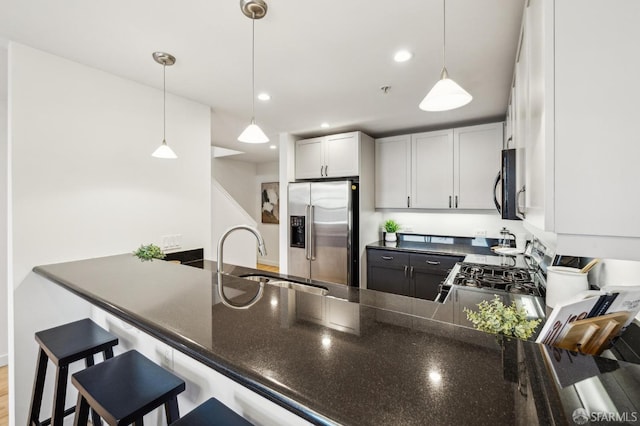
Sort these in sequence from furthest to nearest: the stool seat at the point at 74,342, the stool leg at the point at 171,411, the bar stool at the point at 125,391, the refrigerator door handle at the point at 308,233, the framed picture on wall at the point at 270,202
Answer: the framed picture on wall at the point at 270,202 < the refrigerator door handle at the point at 308,233 < the stool seat at the point at 74,342 < the stool leg at the point at 171,411 < the bar stool at the point at 125,391

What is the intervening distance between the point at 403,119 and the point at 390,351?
2976 millimetres

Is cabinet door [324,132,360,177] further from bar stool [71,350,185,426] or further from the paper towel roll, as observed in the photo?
bar stool [71,350,185,426]

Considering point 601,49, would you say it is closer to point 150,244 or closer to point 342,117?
point 342,117

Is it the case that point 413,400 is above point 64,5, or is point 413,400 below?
below

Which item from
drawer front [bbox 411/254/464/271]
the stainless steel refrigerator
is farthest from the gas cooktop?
the stainless steel refrigerator

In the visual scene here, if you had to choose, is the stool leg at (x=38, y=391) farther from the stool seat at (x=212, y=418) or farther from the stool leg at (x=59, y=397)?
the stool seat at (x=212, y=418)

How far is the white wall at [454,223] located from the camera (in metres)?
3.39

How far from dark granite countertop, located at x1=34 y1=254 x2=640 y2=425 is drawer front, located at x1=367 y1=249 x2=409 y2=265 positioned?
237 centimetres

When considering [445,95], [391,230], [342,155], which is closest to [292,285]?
[445,95]

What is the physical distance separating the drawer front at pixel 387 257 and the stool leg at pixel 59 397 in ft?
9.74

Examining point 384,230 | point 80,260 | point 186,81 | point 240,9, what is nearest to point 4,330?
point 80,260

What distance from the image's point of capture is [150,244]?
2318 mm

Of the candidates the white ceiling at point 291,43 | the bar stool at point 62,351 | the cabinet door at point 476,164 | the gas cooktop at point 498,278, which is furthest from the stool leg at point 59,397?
the cabinet door at point 476,164

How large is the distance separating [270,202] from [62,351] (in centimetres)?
524
